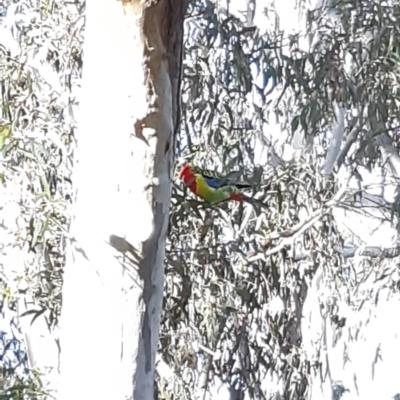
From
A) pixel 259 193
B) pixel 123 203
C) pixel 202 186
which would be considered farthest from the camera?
pixel 259 193

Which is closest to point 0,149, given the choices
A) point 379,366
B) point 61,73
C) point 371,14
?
point 61,73

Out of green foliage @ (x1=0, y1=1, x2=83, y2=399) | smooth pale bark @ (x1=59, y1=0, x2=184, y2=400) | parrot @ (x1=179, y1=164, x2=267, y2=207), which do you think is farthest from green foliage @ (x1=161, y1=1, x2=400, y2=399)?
smooth pale bark @ (x1=59, y1=0, x2=184, y2=400)

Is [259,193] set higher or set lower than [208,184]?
higher

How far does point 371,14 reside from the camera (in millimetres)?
2240

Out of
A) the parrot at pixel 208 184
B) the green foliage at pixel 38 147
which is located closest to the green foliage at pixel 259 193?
the parrot at pixel 208 184

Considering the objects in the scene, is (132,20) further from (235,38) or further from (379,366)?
(379,366)

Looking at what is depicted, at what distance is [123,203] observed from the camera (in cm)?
138

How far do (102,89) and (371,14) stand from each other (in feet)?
3.65

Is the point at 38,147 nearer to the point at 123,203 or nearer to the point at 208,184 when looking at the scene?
the point at 208,184

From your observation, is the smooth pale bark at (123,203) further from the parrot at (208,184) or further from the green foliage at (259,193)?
the green foliage at (259,193)

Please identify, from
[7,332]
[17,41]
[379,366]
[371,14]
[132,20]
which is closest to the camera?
[132,20]

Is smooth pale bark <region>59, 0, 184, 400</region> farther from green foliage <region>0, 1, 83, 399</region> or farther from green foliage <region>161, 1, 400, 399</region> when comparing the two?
green foliage <region>161, 1, 400, 399</region>

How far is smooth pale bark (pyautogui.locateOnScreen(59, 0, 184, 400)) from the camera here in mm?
1367

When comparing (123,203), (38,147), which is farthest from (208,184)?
(123,203)
